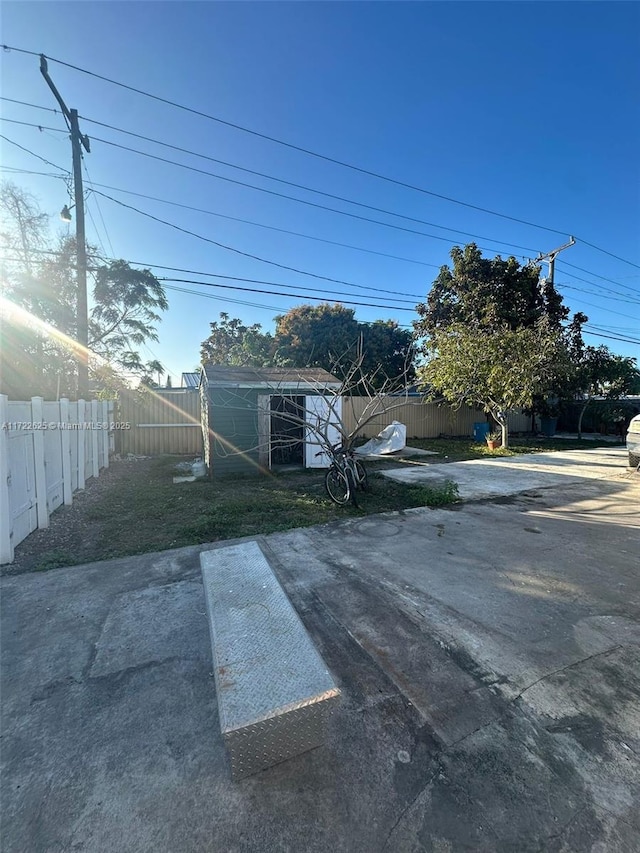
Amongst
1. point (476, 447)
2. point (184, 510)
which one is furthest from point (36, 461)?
point (476, 447)

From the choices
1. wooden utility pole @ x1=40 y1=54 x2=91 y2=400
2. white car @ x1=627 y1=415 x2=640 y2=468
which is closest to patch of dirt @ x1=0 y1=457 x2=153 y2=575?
wooden utility pole @ x1=40 y1=54 x2=91 y2=400

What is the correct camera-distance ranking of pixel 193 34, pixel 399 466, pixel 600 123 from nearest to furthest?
1. pixel 193 34
2. pixel 600 123
3. pixel 399 466

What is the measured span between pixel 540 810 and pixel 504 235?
14139 millimetres

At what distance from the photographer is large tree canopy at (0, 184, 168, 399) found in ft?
30.8

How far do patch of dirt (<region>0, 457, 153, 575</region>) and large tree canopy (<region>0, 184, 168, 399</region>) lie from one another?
4613 mm

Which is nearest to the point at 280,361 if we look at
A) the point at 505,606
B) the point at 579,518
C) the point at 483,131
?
the point at 483,131

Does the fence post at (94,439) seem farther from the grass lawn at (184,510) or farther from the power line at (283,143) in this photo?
the power line at (283,143)

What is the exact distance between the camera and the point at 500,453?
11.7 metres

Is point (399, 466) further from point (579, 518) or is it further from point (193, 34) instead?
point (193, 34)

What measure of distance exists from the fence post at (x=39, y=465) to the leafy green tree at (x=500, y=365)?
10789 millimetres

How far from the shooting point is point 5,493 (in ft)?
11.6

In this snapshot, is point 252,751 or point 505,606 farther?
point 505,606

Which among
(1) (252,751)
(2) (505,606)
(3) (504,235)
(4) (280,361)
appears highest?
(3) (504,235)

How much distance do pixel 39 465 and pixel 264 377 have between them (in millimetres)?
4711
